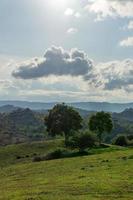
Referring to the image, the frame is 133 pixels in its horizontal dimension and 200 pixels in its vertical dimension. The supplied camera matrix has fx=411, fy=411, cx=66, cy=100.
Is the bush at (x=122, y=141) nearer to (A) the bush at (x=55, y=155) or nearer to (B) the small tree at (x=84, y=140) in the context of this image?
(B) the small tree at (x=84, y=140)

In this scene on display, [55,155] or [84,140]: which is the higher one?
[84,140]

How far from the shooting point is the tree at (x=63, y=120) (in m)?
113

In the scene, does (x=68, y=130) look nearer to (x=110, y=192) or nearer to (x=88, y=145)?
(x=88, y=145)

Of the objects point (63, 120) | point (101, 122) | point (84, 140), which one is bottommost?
point (84, 140)

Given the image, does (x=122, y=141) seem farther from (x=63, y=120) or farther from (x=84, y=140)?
→ (x=84, y=140)

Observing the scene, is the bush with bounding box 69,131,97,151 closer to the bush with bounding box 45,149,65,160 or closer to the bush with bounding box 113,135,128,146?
the bush with bounding box 45,149,65,160

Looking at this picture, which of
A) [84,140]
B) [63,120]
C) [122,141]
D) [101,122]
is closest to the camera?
[84,140]

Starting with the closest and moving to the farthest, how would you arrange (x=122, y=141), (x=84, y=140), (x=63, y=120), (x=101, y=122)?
(x=84, y=140), (x=122, y=141), (x=63, y=120), (x=101, y=122)

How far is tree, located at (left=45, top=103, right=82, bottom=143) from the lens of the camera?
113 metres

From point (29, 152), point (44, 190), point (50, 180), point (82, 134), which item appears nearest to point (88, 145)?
point (82, 134)

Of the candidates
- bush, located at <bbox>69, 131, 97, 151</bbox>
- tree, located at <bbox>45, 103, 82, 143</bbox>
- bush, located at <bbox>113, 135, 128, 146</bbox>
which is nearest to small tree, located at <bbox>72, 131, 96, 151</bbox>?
bush, located at <bbox>69, 131, 97, 151</bbox>

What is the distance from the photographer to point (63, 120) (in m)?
113

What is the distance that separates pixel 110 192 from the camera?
31453mm

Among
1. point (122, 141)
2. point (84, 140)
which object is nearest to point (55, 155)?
point (84, 140)
